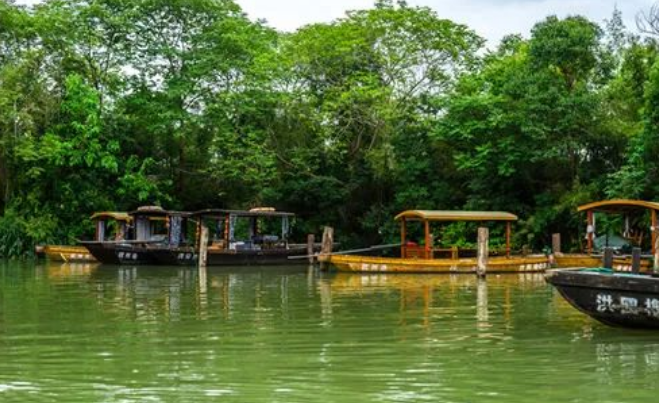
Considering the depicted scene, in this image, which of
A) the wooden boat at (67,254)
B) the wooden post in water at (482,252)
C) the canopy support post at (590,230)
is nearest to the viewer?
the wooden post in water at (482,252)

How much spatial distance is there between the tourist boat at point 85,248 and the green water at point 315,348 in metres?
11.9

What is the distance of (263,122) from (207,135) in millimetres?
2616

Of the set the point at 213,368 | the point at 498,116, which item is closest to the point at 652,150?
the point at 498,116

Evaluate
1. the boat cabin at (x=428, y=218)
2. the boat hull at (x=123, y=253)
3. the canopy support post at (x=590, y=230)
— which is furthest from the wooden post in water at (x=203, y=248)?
the canopy support post at (x=590, y=230)

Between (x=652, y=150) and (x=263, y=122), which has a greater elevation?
(x=263, y=122)

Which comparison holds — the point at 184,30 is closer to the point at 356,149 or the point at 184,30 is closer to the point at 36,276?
the point at 356,149

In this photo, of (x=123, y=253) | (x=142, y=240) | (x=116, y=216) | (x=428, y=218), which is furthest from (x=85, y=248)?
(x=428, y=218)

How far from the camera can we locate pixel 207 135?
35.4 m

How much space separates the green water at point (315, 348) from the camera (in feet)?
25.2

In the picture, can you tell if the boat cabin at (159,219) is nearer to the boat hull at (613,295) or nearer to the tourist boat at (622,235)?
the tourist boat at (622,235)

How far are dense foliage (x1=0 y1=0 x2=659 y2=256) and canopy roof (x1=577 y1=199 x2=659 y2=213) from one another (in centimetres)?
503

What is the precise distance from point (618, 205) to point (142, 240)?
15.7m

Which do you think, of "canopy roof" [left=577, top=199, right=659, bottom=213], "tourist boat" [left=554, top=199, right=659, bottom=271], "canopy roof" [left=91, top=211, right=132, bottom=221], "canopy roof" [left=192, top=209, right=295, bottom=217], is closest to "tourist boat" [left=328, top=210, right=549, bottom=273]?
"tourist boat" [left=554, top=199, right=659, bottom=271]

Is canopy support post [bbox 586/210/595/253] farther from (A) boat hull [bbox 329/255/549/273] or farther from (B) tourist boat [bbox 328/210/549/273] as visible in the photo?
(A) boat hull [bbox 329/255/549/273]
